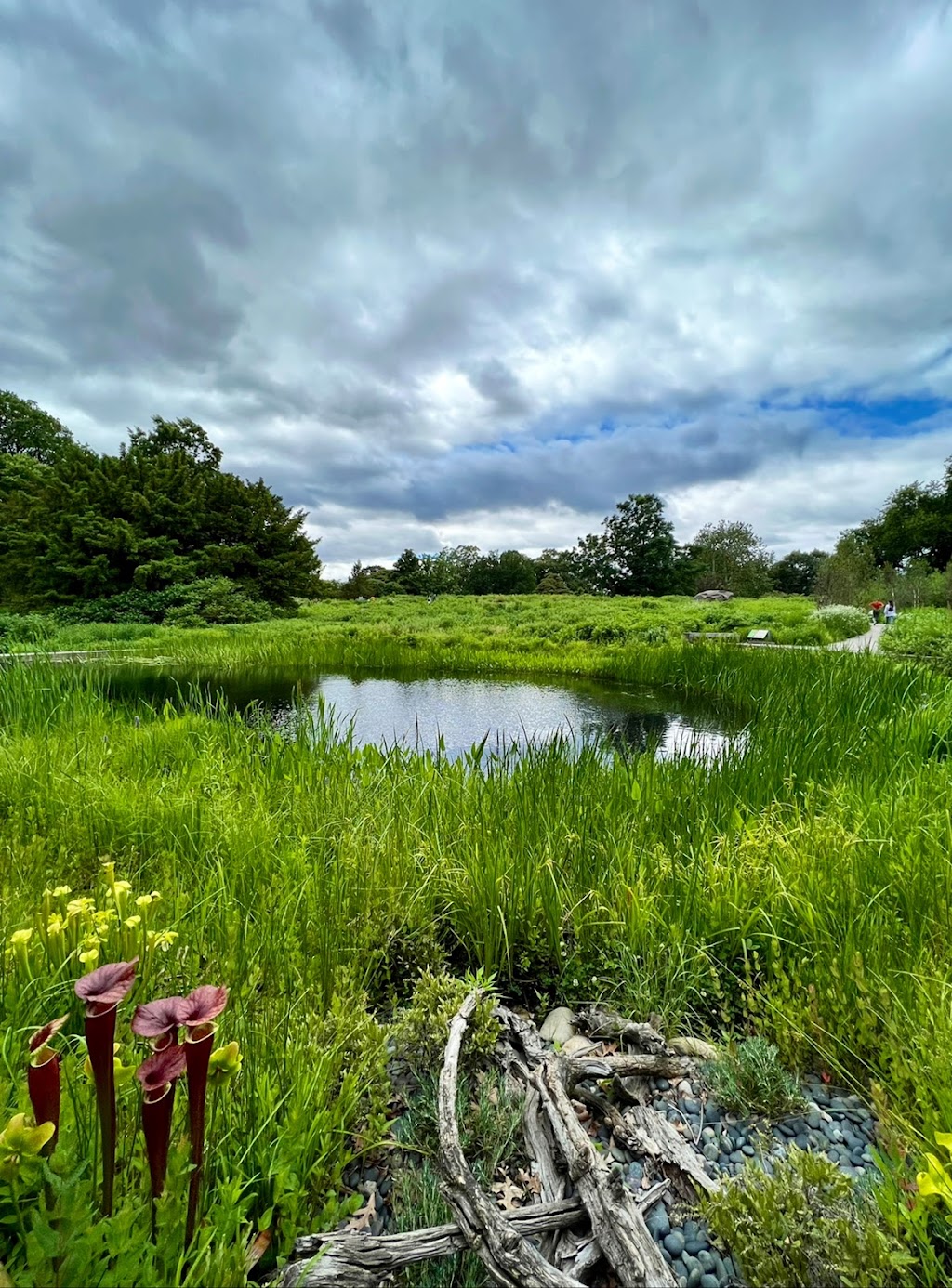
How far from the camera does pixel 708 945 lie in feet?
6.50

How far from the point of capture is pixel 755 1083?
1390 mm

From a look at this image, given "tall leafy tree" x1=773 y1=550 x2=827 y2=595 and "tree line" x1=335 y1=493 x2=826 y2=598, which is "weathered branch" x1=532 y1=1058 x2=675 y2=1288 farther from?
"tall leafy tree" x1=773 y1=550 x2=827 y2=595

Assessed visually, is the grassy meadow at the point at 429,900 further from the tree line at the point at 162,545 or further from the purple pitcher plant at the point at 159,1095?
Result: the tree line at the point at 162,545

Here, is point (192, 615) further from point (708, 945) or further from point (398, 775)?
point (708, 945)

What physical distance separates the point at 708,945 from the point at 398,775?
2.18 meters

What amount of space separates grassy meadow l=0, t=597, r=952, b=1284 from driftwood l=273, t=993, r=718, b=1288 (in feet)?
0.43

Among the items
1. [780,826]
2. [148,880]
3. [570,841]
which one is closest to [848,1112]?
[570,841]

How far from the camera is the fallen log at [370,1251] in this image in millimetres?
963

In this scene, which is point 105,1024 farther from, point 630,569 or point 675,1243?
point 630,569

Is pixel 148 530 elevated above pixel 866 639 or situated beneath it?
elevated above

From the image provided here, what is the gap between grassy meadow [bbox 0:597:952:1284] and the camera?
1274 mm

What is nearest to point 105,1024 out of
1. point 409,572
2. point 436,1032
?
point 436,1032

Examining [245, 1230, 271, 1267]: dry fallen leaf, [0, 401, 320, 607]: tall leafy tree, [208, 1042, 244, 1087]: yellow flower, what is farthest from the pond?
[0, 401, 320, 607]: tall leafy tree

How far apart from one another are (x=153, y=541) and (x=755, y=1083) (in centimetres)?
2332
